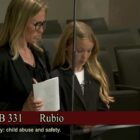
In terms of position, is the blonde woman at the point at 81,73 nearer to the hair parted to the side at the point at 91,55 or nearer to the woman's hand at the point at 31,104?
the hair parted to the side at the point at 91,55

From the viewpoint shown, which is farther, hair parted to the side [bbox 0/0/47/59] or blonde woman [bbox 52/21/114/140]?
blonde woman [bbox 52/21/114/140]

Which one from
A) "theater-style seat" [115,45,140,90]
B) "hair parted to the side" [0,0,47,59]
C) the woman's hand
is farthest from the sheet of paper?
"theater-style seat" [115,45,140,90]

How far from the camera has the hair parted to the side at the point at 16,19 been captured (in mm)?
2184

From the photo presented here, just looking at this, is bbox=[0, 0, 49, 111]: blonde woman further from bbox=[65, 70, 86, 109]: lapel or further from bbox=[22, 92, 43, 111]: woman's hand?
bbox=[65, 70, 86, 109]: lapel

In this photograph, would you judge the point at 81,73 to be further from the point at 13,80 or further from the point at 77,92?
the point at 13,80

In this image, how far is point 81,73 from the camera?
2367 millimetres

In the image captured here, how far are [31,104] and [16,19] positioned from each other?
1.33 ft

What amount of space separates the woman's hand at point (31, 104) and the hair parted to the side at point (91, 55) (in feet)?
0.61

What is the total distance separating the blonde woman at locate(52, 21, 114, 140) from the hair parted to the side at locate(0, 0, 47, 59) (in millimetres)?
204

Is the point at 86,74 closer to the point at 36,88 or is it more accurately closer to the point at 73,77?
the point at 73,77

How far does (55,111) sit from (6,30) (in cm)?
45

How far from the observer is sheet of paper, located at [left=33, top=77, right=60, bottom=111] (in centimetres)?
227

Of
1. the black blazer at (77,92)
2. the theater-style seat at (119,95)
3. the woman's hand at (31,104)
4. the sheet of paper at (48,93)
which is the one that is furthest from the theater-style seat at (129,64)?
the woman's hand at (31,104)

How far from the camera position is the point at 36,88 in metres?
2.28
